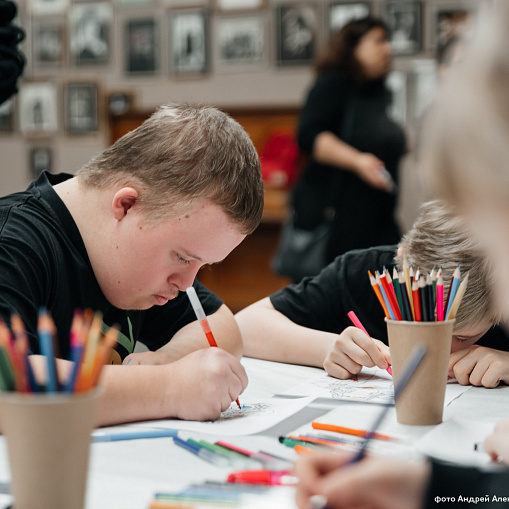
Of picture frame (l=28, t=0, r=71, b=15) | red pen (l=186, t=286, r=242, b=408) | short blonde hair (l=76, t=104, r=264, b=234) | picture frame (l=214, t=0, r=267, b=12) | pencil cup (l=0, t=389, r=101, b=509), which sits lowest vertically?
red pen (l=186, t=286, r=242, b=408)

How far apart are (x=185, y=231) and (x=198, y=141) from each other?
130mm

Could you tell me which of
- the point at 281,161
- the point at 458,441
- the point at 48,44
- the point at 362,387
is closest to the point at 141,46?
the point at 48,44

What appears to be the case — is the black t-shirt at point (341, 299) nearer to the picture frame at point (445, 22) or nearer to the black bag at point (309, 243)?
the black bag at point (309, 243)

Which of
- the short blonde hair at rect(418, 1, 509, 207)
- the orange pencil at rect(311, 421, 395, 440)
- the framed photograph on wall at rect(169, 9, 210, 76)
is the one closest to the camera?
the short blonde hair at rect(418, 1, 509, 207)

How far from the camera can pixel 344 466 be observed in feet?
1.78

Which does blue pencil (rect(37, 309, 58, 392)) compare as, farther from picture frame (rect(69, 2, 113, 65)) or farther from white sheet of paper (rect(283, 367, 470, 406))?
picture frame (rect(69, 2, 113, 65))

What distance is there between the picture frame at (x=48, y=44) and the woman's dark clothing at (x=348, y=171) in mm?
2446

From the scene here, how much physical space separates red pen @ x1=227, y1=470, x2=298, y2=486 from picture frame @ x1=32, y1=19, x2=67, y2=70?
420cm

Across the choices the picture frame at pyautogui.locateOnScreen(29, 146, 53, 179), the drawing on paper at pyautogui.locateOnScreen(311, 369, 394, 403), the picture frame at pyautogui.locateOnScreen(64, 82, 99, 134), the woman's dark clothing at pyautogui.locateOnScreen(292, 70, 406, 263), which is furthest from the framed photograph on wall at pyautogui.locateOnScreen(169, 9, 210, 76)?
the drawing on paper at pyautogui.locateOnScreen(311, 369, 394, 403)

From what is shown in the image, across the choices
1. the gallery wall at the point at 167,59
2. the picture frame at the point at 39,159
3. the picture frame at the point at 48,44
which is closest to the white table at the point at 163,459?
the gallery wall at the point at 167,59

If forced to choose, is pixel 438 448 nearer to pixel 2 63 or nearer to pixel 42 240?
pixel 42 240

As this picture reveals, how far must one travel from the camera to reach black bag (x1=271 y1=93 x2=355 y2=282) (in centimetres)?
252

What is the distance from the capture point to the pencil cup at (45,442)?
0.51 m

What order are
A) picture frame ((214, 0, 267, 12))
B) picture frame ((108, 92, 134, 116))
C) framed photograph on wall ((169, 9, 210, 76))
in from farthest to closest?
picture frame ((108, 92, 134, 116)), framed photograph on wall ((169, 9, 210, 76)), picture frame ((214, 0, 267, 12))
